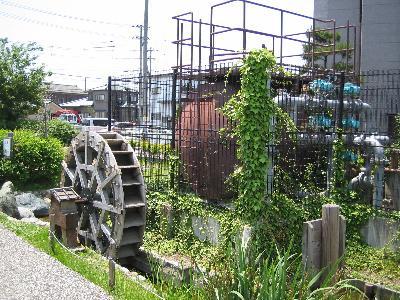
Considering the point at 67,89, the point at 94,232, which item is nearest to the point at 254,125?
the point at 94,232

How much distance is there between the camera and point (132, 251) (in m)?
8.62

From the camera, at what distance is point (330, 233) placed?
15.5 ft

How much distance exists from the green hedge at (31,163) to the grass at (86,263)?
479 centimetres

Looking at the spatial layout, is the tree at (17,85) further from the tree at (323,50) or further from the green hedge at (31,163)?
the tree at (323,50)

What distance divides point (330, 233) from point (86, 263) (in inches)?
139

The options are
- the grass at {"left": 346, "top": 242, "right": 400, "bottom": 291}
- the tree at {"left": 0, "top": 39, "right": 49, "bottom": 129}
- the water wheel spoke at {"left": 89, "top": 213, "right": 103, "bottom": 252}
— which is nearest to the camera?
the grass at {"left": 346, "top": 242, "right": 400, "bottom": 291}

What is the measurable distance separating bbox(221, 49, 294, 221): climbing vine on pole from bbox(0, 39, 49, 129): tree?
1468 centimetres

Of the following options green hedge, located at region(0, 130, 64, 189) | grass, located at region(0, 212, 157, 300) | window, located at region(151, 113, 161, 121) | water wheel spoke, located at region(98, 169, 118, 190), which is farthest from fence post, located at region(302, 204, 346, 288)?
green hedge, located at region(0, 130, 64, 189)

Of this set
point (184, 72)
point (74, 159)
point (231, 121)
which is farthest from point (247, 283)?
point (74, 159)

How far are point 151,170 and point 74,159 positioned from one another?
181cm

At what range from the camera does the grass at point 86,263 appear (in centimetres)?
526

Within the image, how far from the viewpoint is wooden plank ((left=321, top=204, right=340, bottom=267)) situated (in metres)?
4.70

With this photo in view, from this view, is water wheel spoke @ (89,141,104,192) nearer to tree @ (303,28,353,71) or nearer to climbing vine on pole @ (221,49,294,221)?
climbing vine on pole @ (221,49,294,221)

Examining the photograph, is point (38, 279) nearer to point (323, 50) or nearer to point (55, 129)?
point (323, 50)
